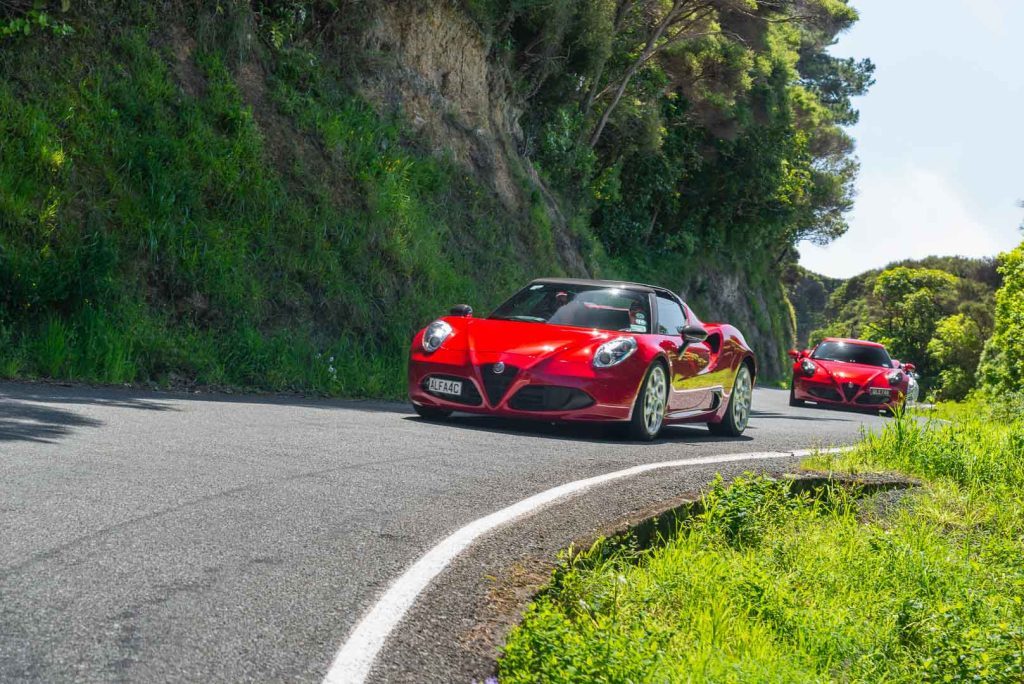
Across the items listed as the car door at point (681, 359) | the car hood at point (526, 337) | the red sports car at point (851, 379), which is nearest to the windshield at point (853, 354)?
the red sports car at point (851, 379)

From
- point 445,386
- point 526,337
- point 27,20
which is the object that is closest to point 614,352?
point 526,337

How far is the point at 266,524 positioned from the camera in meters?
5.36

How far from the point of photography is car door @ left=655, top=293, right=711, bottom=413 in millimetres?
10914

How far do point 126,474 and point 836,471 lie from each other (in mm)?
5446

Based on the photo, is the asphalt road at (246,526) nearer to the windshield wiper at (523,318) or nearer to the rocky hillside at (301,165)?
the windshield wiper at (523,318)

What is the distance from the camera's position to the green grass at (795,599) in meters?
4.20

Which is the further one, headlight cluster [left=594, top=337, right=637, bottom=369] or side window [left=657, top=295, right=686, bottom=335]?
side window [left=657, top=295, right=686, bottom=335]

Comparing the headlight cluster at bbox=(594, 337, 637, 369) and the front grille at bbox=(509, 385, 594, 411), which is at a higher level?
the headlight cluster at bbox=(594, 337, 637, 369)

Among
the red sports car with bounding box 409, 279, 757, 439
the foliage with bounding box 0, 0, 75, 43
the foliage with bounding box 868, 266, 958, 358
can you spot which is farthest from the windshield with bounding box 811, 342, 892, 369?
the foliage with bounding box 868, 266, 958, 358

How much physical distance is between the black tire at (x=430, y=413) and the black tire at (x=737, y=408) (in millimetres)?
3086

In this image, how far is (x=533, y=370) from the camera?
9961 millimetres

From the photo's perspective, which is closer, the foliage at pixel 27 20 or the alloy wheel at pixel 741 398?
the alloy wheel at pixel 741 398

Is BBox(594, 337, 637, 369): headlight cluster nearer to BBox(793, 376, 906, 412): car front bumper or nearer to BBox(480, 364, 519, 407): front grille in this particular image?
BBox(480, 364, 519, 407): front grille

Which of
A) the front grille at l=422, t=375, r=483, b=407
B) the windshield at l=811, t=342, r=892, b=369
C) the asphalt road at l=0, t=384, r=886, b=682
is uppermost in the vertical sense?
the windshield at l=811, t=342, r=892, b=369
